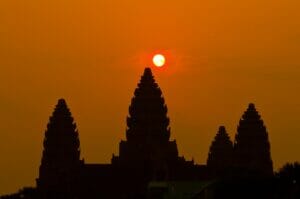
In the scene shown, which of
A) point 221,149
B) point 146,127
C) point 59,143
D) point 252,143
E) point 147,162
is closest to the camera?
point 147,162

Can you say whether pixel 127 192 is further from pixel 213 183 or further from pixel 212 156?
pixel 212 156

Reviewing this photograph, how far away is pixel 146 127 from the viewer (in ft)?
533

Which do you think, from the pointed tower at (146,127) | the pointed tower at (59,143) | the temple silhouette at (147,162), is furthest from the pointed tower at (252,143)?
the pointed tower at (59,143)

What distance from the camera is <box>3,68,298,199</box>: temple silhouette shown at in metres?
127

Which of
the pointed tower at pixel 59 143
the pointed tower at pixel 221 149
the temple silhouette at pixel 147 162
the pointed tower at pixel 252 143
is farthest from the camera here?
the pointed tower at pixel 221 149

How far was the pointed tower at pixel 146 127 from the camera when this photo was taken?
160 meters

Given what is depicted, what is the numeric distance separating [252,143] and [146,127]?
13.2m

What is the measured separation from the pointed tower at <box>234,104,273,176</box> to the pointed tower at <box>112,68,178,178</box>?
28.9ft

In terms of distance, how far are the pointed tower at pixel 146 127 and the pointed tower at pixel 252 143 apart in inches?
347

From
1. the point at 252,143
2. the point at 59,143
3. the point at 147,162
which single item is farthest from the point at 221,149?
the point at 147,162

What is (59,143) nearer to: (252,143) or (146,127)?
(146,127)

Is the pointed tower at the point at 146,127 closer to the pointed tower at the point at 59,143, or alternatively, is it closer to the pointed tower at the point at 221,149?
the pointed tower at the point at 59,143

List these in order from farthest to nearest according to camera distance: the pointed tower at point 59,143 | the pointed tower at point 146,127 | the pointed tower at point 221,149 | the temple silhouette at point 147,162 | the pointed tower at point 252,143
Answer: the pointed tower at point 221,149
the pointed tower at point 252,143
the pointed tower at point 59,143
the pointed tower at point 146,127
the temple silhouette at point 147,162

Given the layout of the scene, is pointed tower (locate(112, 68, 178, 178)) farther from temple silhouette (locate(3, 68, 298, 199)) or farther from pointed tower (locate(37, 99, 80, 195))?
pointed tower (locate(37, 99, 80, 195))
